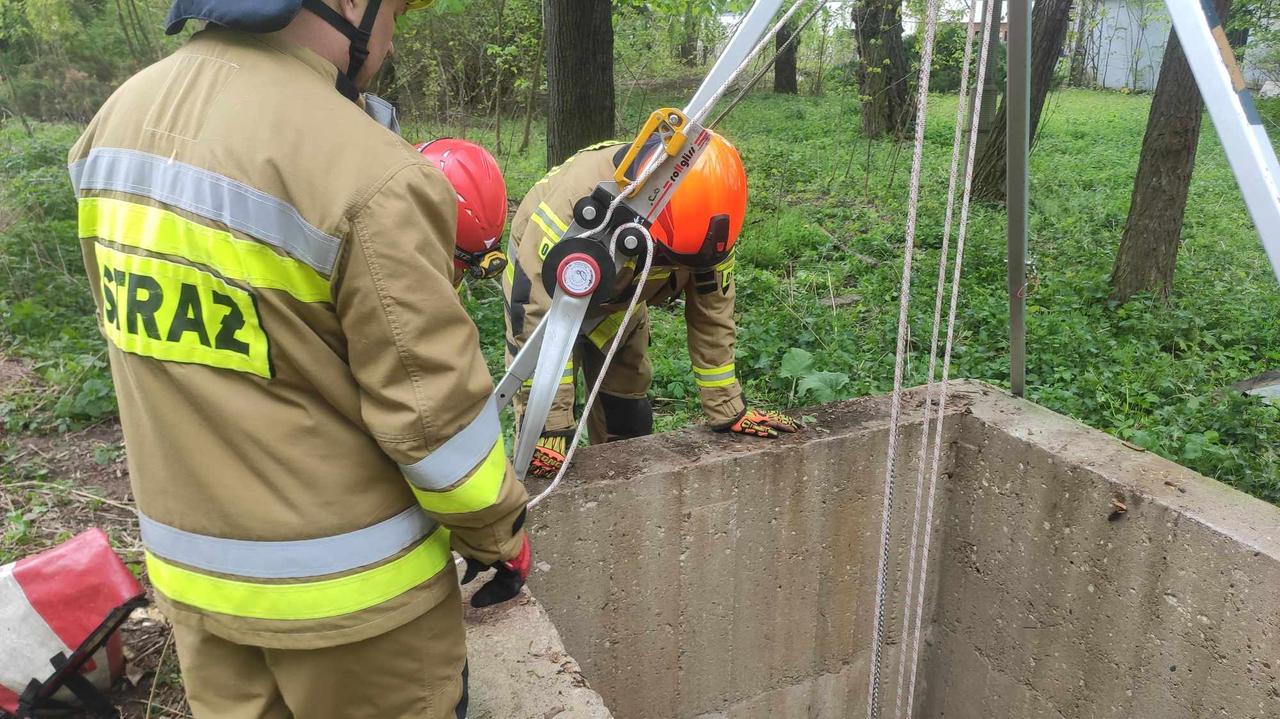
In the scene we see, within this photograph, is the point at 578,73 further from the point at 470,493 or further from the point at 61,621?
the point at 470,493

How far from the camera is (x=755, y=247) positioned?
20.9 feet

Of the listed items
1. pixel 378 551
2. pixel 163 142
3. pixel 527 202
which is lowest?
pixel 378 551

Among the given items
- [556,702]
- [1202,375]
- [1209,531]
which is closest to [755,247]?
[1202,375]

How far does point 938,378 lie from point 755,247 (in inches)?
103

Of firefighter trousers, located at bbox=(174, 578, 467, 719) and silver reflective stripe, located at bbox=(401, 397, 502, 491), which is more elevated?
silver reflective stripe, located at bbox=(401, 397, 502, 491)

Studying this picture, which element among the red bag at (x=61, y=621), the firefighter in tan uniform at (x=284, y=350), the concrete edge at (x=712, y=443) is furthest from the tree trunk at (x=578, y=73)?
the firefighter in tan uniform at (x=284, y=350)

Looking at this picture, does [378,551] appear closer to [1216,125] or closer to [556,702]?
[556,702]

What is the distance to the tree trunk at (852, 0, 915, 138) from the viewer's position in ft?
27.6

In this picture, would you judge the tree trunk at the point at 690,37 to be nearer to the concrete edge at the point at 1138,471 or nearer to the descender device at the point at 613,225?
the concrete edge at the point at 1138,471

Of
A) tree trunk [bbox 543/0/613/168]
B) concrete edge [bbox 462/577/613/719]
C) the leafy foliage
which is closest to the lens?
concrete edge [bbox 462/577/613/719]

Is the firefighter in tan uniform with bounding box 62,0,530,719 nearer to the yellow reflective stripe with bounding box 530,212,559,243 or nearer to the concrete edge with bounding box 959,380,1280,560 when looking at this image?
the yellow reflective stripe with bounding box 530,212,559,243

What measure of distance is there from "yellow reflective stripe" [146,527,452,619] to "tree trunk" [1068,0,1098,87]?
44.7 ft

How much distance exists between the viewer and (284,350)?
3.85 ft

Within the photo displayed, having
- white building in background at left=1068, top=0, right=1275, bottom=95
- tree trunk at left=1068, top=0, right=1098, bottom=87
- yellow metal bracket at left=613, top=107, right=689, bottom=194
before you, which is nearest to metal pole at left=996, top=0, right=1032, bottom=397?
yellow metal bracket at left=613, top=107, right=689, bottom=194
